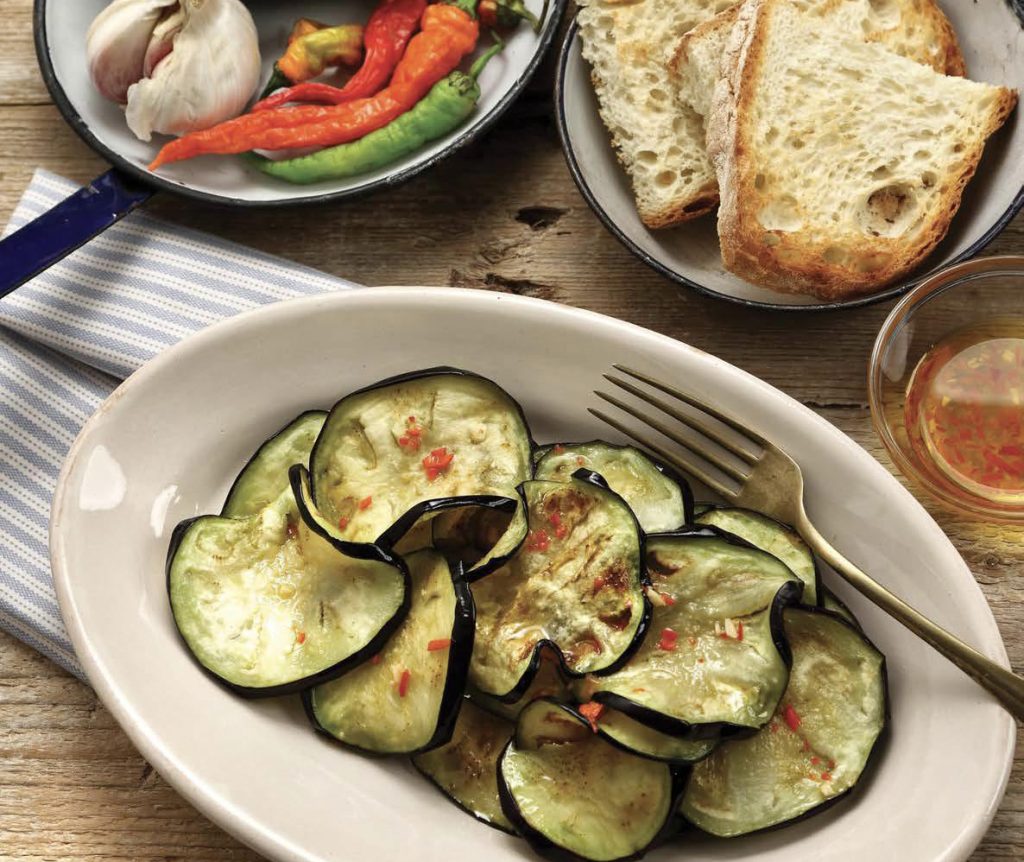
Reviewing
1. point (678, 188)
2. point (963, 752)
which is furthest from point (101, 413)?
point (963, 752)

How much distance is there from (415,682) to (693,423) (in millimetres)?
618

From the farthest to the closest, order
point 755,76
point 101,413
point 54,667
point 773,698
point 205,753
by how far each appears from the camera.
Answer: point 54,667
point 755,76
point 101,413
point 205,753
point 773,698

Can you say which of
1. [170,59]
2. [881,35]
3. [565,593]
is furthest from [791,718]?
[170,59]

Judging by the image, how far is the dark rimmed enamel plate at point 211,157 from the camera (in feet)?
7.02

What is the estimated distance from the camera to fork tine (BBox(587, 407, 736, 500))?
1777mm

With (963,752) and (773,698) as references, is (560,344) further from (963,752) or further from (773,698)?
(963,752)

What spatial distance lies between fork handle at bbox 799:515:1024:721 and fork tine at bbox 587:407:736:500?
0.20m

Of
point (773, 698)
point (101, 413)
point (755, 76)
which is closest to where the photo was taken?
point (773, 698)

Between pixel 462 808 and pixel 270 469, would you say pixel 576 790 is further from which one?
pixel 270 469

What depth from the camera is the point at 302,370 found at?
1889 millimetres

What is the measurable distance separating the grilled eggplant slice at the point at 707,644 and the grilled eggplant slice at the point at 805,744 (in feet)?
0.29

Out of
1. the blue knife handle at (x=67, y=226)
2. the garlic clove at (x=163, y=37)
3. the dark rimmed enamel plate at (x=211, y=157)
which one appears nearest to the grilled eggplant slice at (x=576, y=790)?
the dark rimmed enamel plate at (x=211, y=157)

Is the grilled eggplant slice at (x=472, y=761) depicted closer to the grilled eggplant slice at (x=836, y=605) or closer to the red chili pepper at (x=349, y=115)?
the grilled eggplant slice at (x=836, y=605)

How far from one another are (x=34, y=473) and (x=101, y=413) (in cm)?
40
